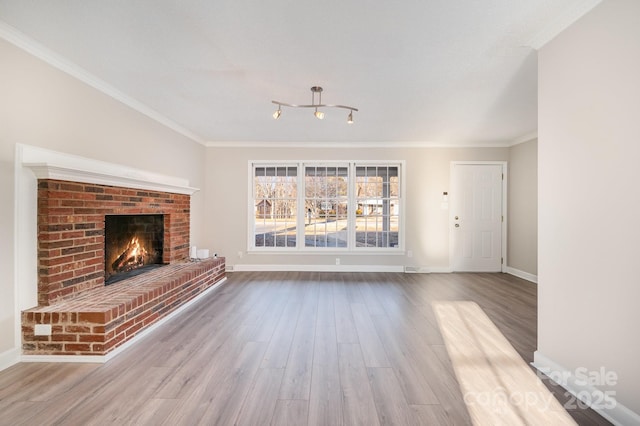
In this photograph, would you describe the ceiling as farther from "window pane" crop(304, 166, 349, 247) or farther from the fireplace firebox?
"window pane" crop(304, 166, 349, 247)

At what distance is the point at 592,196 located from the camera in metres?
1.76

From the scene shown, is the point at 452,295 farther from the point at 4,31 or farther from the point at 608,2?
the point at 4,31

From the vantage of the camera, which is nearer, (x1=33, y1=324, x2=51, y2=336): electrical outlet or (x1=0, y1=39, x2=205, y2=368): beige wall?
(x1=0, y1=39, x2=205, y2=368): beige wall

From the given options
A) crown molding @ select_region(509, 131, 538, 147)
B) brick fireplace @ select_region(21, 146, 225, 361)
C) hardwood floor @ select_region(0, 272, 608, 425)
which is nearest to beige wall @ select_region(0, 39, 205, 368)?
brick fireplace @ select_region(21, 146, 225, 361)

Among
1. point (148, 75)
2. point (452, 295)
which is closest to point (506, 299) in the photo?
point (452, 295)

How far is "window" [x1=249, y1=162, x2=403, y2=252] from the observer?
5.54 metres

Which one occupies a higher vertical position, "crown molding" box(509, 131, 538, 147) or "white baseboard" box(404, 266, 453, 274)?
"crown molding" box(509, 131, 538, 147)

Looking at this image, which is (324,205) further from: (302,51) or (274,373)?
(274,373)

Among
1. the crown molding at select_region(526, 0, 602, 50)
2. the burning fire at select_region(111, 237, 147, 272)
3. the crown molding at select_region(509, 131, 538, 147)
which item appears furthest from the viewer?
the crown molding at select_region(509, 131, 538, 147)

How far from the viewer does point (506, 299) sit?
12.5ft

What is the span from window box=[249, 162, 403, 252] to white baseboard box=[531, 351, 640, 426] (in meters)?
3.46

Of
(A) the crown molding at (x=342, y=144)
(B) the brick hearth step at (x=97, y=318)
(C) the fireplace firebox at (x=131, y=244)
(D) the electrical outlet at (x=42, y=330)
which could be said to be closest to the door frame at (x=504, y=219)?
(A) the crown molding at (x=342, y=144)

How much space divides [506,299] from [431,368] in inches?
93.6

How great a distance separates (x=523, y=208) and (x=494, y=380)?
4.11 m
